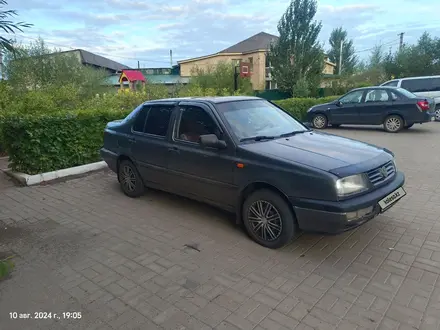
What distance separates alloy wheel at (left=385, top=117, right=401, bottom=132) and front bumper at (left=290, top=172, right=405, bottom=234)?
9.39 metres

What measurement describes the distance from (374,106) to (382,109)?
30cm

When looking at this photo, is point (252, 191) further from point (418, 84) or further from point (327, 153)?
point (418, 84)

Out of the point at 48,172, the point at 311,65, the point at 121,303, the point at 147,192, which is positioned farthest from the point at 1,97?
the point at 311,65

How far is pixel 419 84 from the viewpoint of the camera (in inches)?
565

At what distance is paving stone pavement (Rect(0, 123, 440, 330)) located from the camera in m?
2.53

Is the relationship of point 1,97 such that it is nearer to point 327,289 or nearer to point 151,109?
point 151,109

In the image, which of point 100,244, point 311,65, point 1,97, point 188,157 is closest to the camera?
point 100,244

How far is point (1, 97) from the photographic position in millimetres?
8539

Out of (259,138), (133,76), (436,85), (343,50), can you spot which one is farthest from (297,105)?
(343,50)

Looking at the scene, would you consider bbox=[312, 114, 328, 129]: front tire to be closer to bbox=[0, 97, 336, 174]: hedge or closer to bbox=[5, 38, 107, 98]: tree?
bbox=[0, 97, 336, 174]: hedge

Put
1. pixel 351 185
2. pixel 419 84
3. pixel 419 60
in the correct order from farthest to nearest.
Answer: pixel 419 60 → pixel 419 84 → pixel 351 185

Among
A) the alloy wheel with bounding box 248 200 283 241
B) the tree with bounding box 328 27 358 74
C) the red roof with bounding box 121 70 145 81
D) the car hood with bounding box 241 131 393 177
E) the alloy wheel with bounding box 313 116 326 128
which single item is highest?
the tree with bounding box 328 27 358 74

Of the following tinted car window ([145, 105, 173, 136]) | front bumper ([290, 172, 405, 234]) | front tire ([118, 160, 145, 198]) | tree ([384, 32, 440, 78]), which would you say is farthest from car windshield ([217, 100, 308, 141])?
tree ([384, 32, 440, 78])

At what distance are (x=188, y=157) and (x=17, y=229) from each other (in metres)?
2.52
